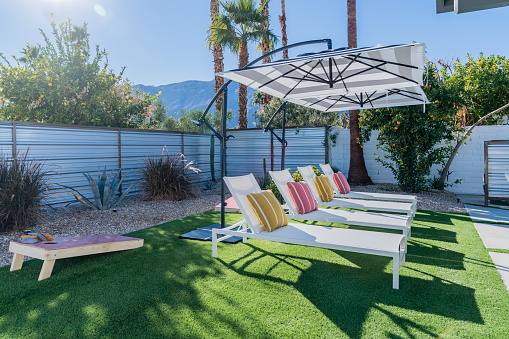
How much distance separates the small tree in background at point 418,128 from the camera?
7.88 metres

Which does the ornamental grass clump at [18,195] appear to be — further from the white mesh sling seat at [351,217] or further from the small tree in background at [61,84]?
the small tree in background at [61,84]

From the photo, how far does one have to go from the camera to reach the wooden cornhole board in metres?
3.32

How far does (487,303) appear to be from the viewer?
111 inches

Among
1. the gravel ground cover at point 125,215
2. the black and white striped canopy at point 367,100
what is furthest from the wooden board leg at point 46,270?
the black and white striped canopy at point 367,100

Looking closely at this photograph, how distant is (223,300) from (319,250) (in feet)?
6.09

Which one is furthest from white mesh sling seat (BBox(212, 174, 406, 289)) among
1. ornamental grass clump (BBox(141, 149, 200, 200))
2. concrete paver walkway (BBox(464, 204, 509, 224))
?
ornamental grass clump (BBox(141, 149, 200, 200))

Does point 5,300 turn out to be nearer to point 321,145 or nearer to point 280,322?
point 280,322

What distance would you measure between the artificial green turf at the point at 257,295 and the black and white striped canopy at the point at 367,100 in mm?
2759

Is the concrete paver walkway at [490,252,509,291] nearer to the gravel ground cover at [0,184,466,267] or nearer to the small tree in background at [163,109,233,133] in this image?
the gravel ground cover at [0,184,466,267]

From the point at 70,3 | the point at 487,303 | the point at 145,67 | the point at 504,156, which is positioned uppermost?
the point at 145,67

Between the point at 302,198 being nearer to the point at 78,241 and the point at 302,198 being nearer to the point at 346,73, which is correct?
the point at 346,73

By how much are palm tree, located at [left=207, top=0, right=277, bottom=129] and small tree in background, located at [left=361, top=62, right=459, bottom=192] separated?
7.03m

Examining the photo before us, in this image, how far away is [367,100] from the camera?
6426 mm

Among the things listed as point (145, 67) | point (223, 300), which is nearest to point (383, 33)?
point (223, 300)
